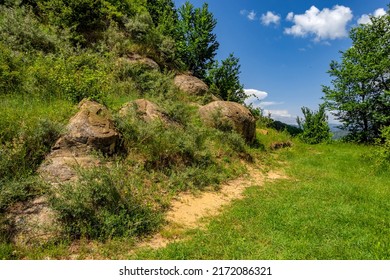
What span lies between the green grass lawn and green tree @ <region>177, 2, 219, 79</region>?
1587 cm

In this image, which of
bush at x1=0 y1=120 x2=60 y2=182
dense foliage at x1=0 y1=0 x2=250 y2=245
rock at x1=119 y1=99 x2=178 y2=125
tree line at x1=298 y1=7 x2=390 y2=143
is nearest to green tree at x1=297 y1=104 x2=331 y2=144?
tree line at x1=298 y1=7 x2=390 y2=143

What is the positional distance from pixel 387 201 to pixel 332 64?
1581 centimetres

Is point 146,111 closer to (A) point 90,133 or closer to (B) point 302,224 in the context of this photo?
(A) point 90,133

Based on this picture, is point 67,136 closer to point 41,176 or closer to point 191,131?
point 41,176

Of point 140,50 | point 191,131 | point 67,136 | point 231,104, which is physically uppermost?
point 140,50

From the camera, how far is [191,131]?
11.6m

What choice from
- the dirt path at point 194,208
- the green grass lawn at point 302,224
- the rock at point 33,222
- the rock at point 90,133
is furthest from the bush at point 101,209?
the rock at point 90,133

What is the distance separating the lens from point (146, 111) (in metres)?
→ 11.1

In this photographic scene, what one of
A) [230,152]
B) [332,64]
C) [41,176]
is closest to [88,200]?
[41,176]

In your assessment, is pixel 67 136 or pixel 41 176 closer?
pixel 41 176

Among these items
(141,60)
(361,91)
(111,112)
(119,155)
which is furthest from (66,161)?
(361,91)

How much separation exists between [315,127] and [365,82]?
4.63 metres

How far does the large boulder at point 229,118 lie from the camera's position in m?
13.9

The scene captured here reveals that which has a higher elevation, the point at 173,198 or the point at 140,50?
the point at 140,50
